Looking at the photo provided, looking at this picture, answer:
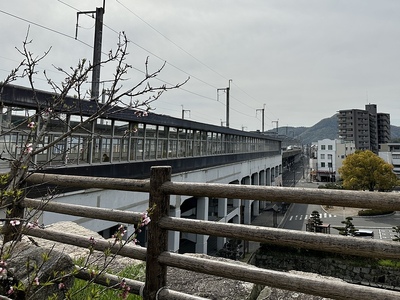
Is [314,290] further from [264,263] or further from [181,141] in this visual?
[264,263]

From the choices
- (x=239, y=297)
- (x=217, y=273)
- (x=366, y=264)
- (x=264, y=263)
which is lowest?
Answer: (x=264, y=263)

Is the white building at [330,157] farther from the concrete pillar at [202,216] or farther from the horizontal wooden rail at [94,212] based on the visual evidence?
the horizontal wooden rail at [94,212]

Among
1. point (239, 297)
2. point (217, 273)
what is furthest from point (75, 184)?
point (239, 297)

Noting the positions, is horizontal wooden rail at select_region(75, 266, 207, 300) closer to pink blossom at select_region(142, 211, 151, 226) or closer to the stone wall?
pink blossom at select_region(142, 211, 151, 226)

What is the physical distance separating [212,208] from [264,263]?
244 inches

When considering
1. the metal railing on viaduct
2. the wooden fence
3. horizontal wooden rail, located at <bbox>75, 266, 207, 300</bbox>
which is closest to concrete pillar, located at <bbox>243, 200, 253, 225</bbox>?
the metal railing on viaduct

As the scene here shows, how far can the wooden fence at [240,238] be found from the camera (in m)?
1.48

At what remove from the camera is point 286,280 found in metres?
1.59

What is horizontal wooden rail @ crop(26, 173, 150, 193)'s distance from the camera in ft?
6.77

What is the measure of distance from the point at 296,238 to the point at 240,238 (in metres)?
0.33

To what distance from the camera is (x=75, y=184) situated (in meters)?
2.38

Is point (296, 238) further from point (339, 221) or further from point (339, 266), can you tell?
point (339, 221)

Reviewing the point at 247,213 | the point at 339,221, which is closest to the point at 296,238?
the point at 247,213

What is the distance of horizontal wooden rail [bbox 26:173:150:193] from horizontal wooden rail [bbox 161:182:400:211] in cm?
22
